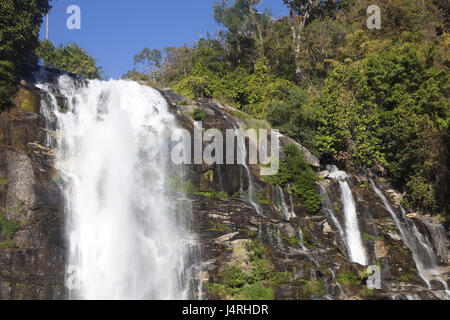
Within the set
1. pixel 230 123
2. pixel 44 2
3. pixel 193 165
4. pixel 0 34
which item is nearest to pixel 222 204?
pixel 193 165

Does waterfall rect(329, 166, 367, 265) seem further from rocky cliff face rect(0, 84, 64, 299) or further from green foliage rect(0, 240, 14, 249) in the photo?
green foliage rect(0, 240, 14, 249)

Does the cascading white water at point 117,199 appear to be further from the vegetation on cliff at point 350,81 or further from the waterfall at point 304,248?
the vegetation on cliff at point 350,81

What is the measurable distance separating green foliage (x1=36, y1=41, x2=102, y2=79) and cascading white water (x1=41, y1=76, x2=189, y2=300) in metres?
19.9

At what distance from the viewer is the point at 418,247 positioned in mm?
20844

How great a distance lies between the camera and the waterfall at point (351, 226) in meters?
20.2

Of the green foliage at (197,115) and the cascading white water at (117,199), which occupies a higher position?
the green foliage at (197,115)

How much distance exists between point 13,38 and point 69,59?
22.7 metres

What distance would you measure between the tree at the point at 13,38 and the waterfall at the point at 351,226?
19.1 meters

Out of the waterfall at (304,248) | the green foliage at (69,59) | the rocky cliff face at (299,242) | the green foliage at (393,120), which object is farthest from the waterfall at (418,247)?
the green foliage at (69,59)

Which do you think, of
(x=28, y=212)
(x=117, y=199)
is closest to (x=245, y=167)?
(x=117, y=199)

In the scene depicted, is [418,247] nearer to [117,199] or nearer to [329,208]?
[329,208]

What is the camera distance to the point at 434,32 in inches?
1385

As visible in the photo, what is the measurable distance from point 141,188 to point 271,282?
8548 mm

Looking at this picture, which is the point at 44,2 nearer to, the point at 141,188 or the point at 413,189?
the point at 141,188
